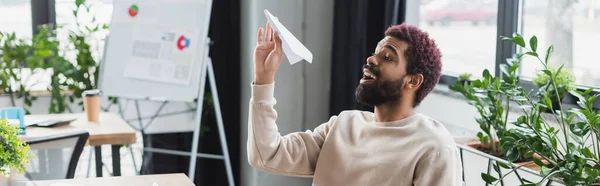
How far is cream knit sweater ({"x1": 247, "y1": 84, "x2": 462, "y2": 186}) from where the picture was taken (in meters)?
1.73

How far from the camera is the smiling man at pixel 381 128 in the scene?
5.75ft

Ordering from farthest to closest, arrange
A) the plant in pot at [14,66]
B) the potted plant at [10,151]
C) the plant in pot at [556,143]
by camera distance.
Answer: the plant in pot at [14,66] → the plant in pot at [556,143] → the potted plant at [10,151]

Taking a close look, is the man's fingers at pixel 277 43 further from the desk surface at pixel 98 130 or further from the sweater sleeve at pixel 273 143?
the desk surface at pixel 98 130

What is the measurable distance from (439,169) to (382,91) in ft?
0.80

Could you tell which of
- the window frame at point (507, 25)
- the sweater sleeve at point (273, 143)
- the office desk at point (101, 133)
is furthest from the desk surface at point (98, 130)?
the window frame at point (507, 25)

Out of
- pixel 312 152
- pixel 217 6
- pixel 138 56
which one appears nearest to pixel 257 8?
pixel 217 6

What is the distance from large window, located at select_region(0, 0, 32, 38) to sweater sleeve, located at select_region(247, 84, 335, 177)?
8.70ft

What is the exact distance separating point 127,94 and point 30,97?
0.62m

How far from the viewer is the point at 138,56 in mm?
3748

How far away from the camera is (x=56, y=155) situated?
8.23 ft

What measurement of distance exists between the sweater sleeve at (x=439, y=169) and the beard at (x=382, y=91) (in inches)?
7.4

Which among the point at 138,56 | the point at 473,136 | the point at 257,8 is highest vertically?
the point at 257,8

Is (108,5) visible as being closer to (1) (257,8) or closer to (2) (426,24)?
(1) (257,8)

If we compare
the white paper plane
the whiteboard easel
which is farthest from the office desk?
the white paper plane
